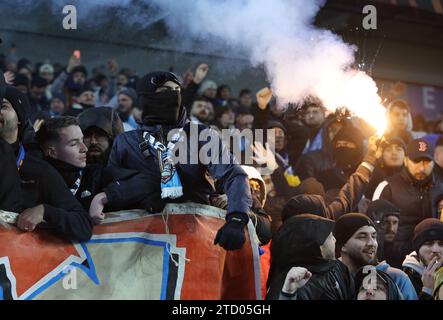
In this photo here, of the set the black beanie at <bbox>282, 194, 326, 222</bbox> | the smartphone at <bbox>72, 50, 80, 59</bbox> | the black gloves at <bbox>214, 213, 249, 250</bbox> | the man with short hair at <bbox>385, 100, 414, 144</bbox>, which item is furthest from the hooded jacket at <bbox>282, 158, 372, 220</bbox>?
the smartphone at <bbox>72, 50, 80, 59</bbox>

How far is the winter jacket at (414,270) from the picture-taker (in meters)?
4.23

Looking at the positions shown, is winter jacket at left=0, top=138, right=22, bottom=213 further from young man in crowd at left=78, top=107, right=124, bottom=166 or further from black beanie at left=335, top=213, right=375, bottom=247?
black beanie at left=335, top=213, right=375, bottom=247

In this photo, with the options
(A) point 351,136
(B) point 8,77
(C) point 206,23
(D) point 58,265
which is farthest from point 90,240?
(B) point 8,77

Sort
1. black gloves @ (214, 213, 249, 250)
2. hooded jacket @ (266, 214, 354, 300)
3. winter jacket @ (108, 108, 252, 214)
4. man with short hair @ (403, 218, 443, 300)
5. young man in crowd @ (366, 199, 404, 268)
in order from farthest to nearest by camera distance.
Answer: young man in crowd @ (366, 199, 404, 268), man with short hair @ (403, 218, 443, 300), hooded jacket @ (266, 214, 354, 300), winter jacket @ (108, 108, 252, 214), black gloves @ (214, 213, 249, 250)

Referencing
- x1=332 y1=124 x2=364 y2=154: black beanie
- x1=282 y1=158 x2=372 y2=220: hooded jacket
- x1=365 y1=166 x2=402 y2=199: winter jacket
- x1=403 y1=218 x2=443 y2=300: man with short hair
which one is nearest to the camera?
x1=403 y1=218 x2=443 y2=300: man with short hair

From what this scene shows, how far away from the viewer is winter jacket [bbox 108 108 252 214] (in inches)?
139

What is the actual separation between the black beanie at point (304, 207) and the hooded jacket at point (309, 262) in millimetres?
305

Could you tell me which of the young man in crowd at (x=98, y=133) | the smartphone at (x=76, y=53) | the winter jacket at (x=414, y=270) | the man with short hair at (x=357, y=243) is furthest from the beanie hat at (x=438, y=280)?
the smartphone at (x=76, y=53)

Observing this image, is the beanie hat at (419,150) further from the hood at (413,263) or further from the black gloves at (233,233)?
the black gloves at (233,233)

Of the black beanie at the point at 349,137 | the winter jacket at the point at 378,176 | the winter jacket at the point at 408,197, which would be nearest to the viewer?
the winter jacket at the point at 408,197

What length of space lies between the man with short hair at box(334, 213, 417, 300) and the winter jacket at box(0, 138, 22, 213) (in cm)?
224

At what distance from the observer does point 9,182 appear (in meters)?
3.33
